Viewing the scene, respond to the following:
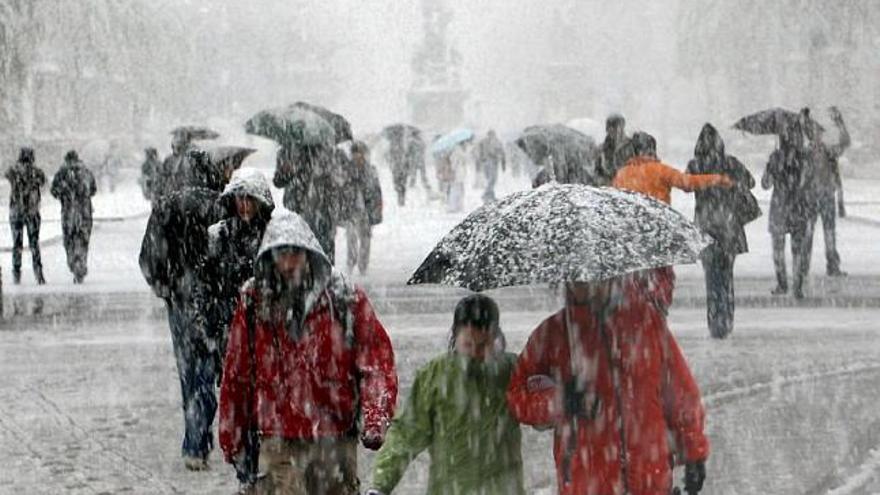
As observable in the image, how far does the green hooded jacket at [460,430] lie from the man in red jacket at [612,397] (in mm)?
135

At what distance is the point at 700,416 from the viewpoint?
189 inches

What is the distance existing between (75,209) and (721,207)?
9667 mm

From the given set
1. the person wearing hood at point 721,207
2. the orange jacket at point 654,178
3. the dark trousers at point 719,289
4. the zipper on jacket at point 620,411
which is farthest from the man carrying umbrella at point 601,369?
the dark trousers at point 719,289

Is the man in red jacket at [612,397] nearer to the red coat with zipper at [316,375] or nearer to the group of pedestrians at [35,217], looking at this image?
the red coat with zipper at [316,375]

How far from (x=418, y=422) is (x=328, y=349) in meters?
0.49

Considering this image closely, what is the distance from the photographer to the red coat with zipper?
524 centimetres

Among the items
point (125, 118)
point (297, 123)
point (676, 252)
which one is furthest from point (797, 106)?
point (676, 252)

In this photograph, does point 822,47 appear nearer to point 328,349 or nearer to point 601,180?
point 601,180

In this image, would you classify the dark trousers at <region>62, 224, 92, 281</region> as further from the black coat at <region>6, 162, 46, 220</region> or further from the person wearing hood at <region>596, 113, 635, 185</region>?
the person wearing hood at <region>596, 113, 635, 185</region>

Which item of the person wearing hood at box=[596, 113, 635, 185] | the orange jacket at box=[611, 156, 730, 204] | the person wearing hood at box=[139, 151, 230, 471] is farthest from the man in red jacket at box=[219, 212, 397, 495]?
the person wearing hood at box=[596, 113, 635, 185]

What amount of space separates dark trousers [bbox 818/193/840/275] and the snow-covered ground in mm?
3247

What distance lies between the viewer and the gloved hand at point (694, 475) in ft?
15.9

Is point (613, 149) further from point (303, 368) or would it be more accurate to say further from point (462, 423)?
point (462, 423)

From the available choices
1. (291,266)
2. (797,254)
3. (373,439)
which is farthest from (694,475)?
A: (797,254)
